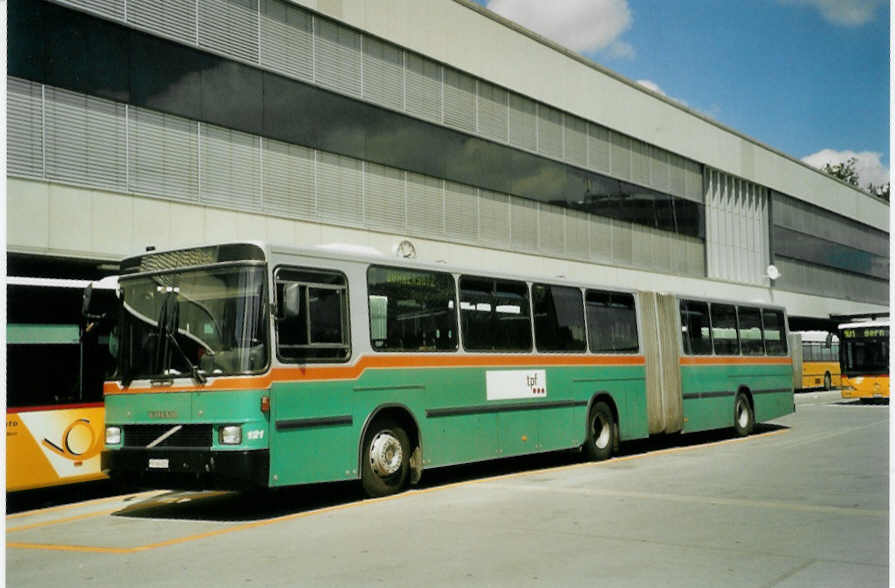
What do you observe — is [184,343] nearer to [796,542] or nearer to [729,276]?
[796,542]

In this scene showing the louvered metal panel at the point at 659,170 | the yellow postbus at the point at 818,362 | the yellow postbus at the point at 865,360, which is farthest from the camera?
the yellow postbus at the point at 818,362

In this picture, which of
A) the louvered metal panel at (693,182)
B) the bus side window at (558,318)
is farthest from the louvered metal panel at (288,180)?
the louvered metal panel at (693,182)

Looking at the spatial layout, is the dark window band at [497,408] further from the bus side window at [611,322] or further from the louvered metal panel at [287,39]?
the louvered metal panel at [287,39]

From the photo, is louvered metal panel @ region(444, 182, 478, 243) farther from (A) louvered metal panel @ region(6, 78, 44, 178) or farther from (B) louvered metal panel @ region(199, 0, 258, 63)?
(A) louvered metal panel @ region(6, 78, 44, 178)

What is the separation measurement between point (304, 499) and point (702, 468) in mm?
6100

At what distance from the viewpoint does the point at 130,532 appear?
1003 centimetres

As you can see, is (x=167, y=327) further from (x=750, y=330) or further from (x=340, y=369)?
(x=750, y=330)

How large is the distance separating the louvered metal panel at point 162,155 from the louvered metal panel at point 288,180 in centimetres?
192

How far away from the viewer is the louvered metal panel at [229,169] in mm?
20125

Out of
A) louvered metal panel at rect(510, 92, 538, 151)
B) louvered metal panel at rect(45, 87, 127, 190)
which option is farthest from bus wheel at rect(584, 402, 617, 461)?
louvered metal panel at rect(510, 92, 538, 151)

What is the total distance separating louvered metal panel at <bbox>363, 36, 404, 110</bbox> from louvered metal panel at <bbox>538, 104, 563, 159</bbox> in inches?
260

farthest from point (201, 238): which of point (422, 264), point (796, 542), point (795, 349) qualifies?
point (795, 349)

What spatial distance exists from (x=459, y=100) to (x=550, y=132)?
479 cm

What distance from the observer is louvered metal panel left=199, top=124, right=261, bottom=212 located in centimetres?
2012
